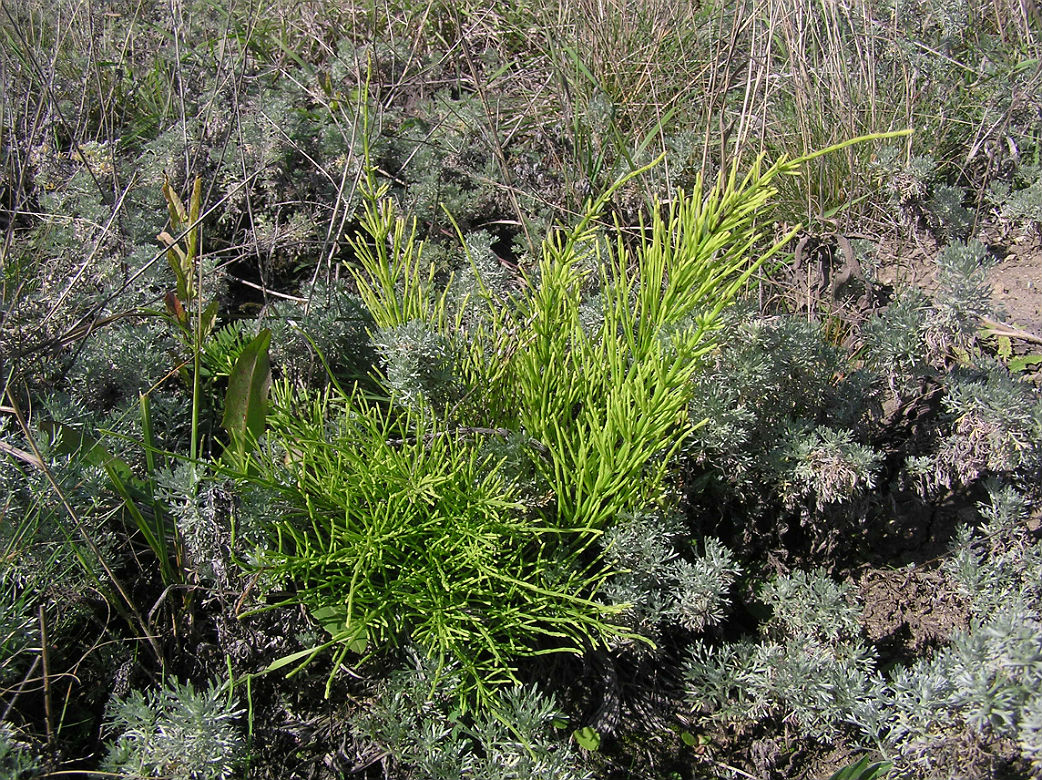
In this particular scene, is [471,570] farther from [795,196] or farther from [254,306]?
[795,196]

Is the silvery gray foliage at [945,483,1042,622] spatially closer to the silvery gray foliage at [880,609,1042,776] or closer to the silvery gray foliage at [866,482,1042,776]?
the silvery gray foliage at [866,482,1042,776]

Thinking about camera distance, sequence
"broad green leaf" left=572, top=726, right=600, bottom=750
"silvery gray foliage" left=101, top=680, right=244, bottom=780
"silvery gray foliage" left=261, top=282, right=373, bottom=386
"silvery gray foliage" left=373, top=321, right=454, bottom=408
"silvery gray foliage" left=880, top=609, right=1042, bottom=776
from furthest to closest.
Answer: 1. "silvery gray foliage" left=261, top=282, right=373, bottom=386
2. "broad green leaf" left=572, top=726, right=600, bottom=750
3. "silvery gray foliage" left=373, top=321, right=454, bottom=408
4. "silvery gray foliage" left=101, top=680, right=244, bottom=780
5. "silvery gray foliage" left=880, top=609, right=1042, bottom=776

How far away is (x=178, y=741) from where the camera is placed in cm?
132

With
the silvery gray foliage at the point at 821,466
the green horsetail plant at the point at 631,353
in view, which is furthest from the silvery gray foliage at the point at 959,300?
the green horsetail plant at the point at 631,353

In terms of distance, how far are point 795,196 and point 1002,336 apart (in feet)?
2.25

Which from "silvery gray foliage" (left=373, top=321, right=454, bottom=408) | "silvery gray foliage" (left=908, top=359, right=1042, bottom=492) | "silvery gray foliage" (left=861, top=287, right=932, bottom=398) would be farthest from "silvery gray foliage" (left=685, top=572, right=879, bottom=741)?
"silvery gray foliage" (left=373, top=321, right=454, bottom=408)

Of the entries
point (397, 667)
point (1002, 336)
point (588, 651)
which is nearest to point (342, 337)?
point (397, 667)

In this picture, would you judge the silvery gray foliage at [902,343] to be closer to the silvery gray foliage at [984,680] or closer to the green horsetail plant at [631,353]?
the silvery gray foliage at [984,680]

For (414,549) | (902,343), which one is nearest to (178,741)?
(414,549)

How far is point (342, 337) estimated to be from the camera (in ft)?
6.42

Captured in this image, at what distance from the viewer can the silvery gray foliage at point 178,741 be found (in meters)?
1.32

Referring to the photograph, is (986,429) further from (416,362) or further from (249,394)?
(249,394)

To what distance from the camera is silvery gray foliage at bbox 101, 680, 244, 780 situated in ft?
4.33

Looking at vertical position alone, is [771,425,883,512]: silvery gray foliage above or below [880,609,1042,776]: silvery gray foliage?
above
